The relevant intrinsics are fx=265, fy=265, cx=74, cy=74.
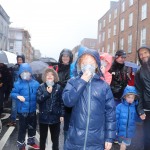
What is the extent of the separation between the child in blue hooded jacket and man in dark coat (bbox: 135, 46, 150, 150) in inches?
6.6

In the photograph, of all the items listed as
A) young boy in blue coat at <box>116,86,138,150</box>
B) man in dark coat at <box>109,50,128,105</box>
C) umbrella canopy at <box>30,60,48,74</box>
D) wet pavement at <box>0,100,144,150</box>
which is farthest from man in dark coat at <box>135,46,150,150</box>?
umbrella canopy at <box>30,60,48,74</box>

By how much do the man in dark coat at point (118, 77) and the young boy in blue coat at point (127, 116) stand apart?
761 mm

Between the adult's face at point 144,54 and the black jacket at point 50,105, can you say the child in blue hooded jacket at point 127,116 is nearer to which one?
the adult's face at point 144,54

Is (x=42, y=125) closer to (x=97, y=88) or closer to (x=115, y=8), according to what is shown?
(x=97, y=88)

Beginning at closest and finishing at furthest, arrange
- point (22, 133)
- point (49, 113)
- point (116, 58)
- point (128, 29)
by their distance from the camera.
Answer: point (49, 113) → point (22, 133) → point (116, 58) → point (128, 29)

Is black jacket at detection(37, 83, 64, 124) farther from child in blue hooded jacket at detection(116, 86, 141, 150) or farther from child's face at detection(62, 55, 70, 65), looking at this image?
child in blue hooded jacket at detection(116, 86, 141, 150)

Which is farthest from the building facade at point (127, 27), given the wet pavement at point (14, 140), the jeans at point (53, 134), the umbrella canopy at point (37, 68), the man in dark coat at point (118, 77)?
the jeans at point (53, 134)

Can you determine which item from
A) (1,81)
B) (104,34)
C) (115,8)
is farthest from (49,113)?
(104,34)

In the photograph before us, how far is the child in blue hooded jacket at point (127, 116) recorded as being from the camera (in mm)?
4996

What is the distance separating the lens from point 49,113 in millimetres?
4676

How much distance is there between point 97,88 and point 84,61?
35cm

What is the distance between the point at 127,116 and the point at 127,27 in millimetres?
30415

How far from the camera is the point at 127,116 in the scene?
500cm

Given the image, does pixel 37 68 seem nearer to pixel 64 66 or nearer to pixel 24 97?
pixel 24 97
